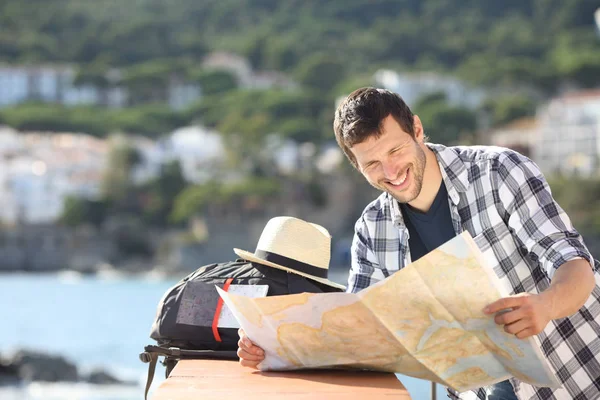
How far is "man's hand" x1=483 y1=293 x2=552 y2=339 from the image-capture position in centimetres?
96

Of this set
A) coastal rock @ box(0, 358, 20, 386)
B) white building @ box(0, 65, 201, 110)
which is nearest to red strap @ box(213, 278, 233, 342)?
coastal rock @ box(0, 358, 20, 386)

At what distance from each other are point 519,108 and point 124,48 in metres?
21.4

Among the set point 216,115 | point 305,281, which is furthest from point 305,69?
point 305,281

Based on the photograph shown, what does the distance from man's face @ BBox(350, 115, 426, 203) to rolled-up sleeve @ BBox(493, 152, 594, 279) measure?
97mm

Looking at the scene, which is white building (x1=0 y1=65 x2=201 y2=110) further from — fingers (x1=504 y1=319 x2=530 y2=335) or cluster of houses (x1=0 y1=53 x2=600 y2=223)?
fingers (x1=504 y1=319 x2=530 y2=335)

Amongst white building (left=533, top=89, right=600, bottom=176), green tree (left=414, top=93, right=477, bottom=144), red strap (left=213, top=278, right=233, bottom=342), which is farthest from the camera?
green tree (left=414, top=93, right=477, bottom=144)

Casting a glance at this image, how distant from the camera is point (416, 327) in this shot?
3.33 feet

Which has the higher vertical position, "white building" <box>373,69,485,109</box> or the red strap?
"white building" <box>373,69,485,109</box>

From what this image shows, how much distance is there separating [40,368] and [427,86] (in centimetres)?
4002

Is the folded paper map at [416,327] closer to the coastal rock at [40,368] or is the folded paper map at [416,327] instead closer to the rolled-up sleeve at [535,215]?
the rolled-up sleeve at [535,215]

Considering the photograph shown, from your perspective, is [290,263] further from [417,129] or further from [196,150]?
[196,150]

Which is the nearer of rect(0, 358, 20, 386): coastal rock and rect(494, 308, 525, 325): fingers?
rect(494, 308, 525, 325): fingers

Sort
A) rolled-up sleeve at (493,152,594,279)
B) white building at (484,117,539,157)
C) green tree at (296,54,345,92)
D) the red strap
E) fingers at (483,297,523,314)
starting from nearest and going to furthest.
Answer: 1. fingers at (483,297,523,314)
2. rolled-up sleeve at (493,152,594,279)
3. the red strap
4. white building at (484,117,539,157)
5. green tree at (296,54,345,92)

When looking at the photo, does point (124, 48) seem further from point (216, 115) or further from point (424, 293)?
point (424, 293)
